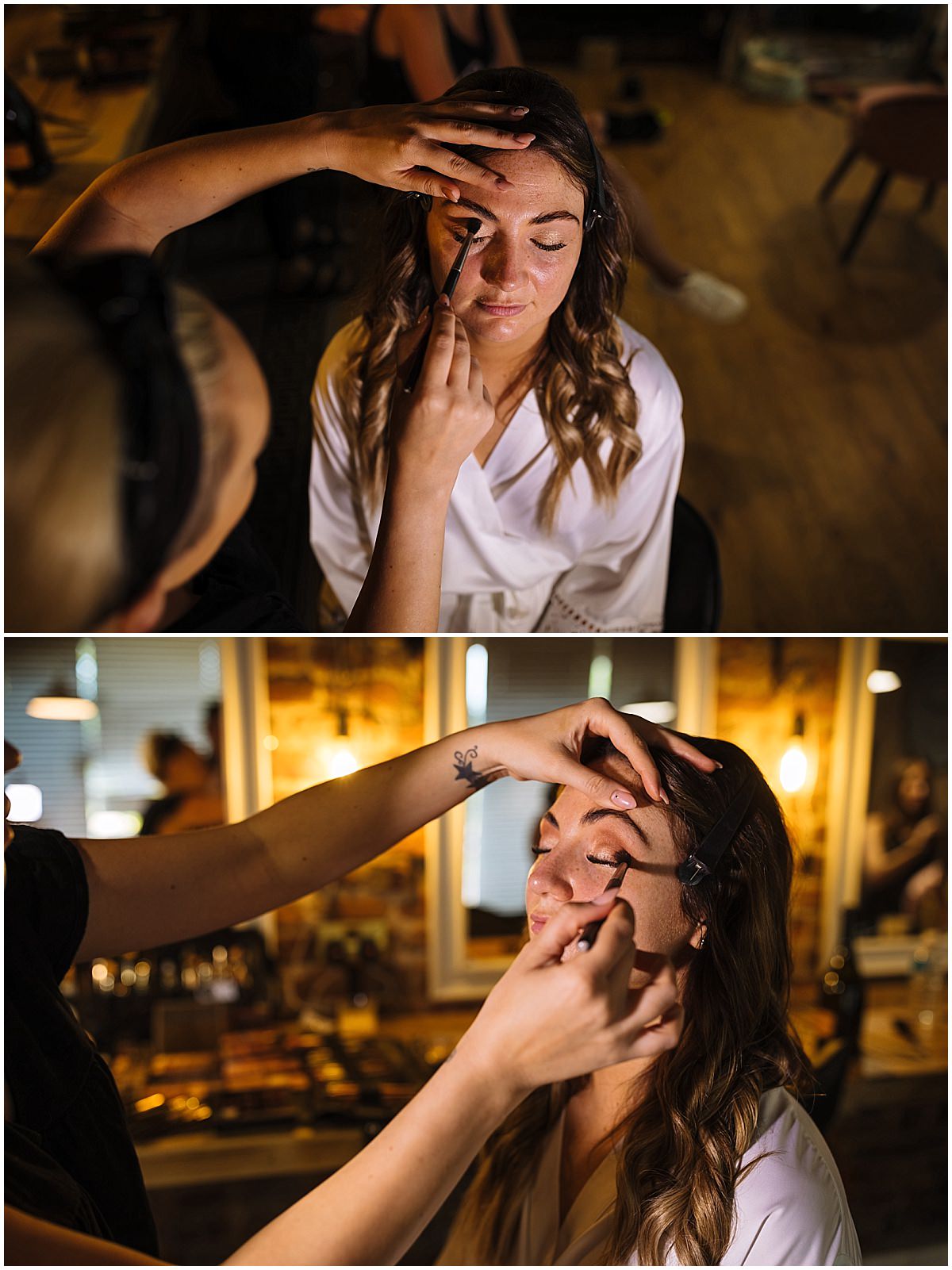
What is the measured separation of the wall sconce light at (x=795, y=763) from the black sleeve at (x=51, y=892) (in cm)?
71

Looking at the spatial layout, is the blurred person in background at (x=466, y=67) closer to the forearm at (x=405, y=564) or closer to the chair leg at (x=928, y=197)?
the chair leg at (x=928, y=197)

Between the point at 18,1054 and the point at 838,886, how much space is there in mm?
859

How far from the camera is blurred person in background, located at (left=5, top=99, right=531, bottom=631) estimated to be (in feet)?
2.33

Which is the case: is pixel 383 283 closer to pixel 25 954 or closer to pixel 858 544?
pixel 25 954

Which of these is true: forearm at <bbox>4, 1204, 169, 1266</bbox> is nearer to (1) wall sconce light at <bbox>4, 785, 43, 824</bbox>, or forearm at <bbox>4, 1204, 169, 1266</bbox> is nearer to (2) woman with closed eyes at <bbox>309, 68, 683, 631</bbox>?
(1) wall sconce light at <bbox>4, 785, 43, 824</bbox>

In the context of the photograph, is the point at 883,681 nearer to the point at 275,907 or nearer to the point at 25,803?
the point at 275,907

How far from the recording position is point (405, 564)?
3.19ft

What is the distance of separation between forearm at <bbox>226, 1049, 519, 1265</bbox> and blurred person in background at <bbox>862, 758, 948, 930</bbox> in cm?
57

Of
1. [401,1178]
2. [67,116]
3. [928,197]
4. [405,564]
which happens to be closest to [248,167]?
[405,564]

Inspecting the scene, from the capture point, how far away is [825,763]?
1104mm

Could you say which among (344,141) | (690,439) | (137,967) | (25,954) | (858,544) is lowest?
(137,967)

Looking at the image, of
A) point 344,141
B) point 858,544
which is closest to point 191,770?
point 344,141

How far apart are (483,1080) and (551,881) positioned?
225 millimetres

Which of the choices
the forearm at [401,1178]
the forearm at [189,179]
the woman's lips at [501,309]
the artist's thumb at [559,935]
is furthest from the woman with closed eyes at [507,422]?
the forearm at [401,1178]
